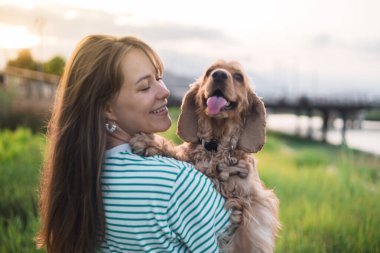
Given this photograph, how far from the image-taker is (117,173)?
→ 2.05 metres

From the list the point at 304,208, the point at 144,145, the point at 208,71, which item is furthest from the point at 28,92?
the point at 144,145

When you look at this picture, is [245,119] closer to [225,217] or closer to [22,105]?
[225,217]

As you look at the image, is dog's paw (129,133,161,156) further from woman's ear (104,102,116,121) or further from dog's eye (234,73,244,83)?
dog's eye (234,73,244,83)

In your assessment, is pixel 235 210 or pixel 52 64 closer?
pixel 235 210

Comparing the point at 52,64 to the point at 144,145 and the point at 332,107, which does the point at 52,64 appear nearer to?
the point at 332,107

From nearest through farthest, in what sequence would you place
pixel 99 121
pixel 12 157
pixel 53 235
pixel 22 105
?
pixel 99 121 → pixel 53 235 → pixel 12 157 → pixel 22 105

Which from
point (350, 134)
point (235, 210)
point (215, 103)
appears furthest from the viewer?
point (350, 134)

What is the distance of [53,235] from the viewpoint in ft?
7.67

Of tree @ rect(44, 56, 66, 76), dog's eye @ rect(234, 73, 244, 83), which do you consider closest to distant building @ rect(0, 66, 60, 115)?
dog's eye @ rect(234, 73, 244, 83)

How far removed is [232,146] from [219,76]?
0.40 m

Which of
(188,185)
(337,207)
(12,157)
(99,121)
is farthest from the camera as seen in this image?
(12,157)

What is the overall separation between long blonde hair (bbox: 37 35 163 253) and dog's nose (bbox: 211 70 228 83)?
2.03 ft

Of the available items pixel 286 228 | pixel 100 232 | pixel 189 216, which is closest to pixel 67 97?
pixel 100 232

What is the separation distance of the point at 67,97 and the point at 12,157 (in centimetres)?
656
